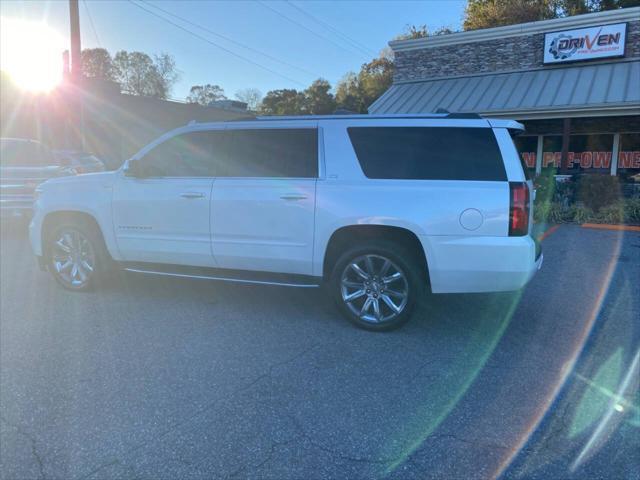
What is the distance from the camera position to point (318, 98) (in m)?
53.3

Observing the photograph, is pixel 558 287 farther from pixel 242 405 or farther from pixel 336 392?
pixel 242 405

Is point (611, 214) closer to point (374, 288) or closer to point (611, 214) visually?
point (611, 214)

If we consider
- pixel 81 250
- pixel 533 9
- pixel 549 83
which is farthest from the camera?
pixel 533 9

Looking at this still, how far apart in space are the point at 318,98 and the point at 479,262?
51307 mm

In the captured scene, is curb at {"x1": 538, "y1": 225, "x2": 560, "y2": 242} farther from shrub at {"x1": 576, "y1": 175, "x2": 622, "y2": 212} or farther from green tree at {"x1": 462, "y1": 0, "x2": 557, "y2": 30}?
green tree at {"x1": 462, "y1": 0, "x2": 557, "y2": 30}

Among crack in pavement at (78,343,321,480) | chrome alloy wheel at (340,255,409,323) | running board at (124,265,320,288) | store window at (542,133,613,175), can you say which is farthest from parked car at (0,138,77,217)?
store window at (542,133,613,175)

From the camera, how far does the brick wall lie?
16219 millimetres

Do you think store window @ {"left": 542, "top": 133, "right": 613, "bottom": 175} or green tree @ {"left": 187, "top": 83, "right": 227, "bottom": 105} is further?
green tree @ {"left": 187, "top": 83, "right": 227, "bottom": 105}

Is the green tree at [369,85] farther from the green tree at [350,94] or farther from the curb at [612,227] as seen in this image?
the curb at [612,227]

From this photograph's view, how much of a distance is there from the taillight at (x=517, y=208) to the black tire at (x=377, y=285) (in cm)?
90

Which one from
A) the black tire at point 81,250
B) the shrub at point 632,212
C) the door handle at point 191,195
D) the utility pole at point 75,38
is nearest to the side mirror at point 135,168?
the door handle at point 191,195

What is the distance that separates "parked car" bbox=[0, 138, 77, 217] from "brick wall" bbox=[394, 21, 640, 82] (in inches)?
512

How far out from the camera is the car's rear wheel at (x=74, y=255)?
19.4ft

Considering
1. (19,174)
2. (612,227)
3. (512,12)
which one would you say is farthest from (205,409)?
(512,12)
